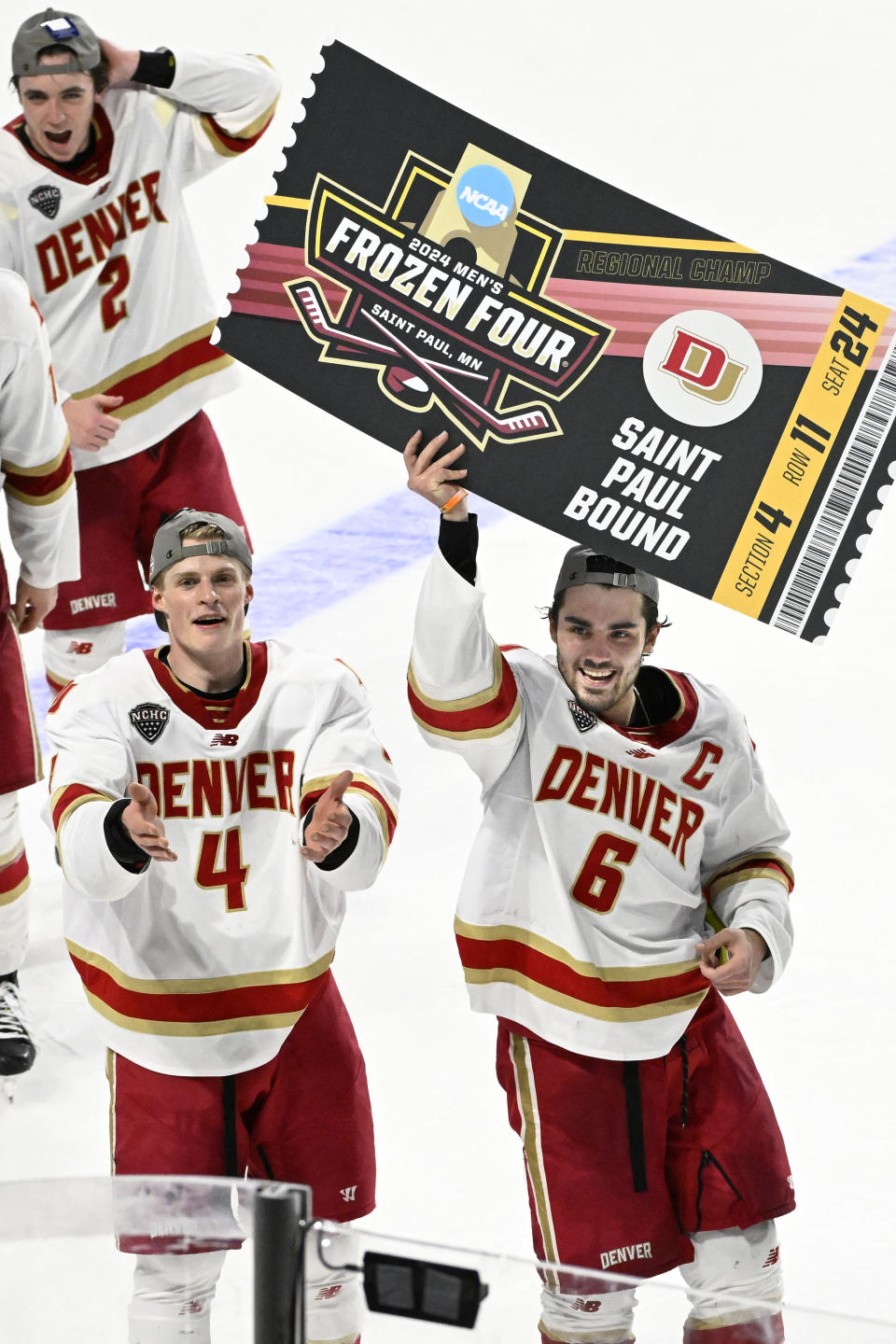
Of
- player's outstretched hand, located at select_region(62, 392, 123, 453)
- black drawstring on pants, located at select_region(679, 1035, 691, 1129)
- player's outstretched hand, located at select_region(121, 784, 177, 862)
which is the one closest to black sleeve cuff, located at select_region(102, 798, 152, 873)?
player's outstretched hand, located at select_region(121, 784, 177, 862)

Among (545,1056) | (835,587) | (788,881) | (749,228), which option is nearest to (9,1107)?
(545,1056)

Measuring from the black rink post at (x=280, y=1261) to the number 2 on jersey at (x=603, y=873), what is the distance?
1.17 m

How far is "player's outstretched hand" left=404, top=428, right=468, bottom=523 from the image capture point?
2377 mm

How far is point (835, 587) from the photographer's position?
7.75 ft

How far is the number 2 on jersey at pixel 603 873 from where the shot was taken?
263 centimetres

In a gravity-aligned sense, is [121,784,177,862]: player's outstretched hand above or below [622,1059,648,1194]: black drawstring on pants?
above

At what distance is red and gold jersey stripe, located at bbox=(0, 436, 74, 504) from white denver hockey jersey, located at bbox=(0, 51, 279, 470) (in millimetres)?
518

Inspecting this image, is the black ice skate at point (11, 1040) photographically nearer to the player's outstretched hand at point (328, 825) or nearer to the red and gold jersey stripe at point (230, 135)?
the player's outstretched hand at point (328, 825)

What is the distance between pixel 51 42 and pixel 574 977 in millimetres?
2224

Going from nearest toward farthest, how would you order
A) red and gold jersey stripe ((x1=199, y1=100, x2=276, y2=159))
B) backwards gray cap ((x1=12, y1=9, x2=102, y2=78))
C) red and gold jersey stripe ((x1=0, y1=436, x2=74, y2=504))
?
red and gold jersey stripe ((x1=0, y1=436, x2=74, y2=504)), backwards gray cap ((x1=12, y1=9, x2=102, y2=78)), red and gold jersey stripe ((x1=199, y1=100, x2=276, y2=159))

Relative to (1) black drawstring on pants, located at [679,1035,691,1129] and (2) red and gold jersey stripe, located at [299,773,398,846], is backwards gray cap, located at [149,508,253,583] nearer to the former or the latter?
(2) red and gold jersey stripe, located at [299,773,398,846]

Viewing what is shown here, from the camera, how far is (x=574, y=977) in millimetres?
2619

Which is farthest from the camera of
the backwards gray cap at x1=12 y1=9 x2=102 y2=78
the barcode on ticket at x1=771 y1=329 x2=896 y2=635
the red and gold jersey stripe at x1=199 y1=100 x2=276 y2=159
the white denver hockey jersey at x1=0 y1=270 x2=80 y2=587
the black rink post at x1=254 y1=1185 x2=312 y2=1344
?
the red and gold jersey stripe at x1=199 y1=100 x2=276 y2=159

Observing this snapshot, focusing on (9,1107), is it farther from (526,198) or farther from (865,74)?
(865,74)
